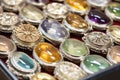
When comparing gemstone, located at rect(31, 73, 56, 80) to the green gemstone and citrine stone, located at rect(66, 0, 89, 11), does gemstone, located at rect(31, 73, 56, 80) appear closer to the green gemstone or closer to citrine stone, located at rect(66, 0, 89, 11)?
the green gemstone

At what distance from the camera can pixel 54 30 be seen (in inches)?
35.8

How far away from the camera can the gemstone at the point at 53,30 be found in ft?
2.93

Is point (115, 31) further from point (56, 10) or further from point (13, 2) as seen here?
point (13, 2)

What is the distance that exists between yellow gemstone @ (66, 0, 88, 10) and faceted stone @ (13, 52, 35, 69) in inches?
11.4

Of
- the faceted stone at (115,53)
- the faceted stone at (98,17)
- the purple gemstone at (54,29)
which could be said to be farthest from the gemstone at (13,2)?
the faceted stone at (115,53)

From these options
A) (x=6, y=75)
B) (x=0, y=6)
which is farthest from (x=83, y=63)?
(x=0, y=6)

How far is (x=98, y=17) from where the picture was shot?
977 mm

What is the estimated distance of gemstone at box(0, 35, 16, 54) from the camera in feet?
2.71

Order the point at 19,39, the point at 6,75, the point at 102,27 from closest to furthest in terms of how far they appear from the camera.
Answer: the point at 6,75, the point at 19,39, the point at 102,27

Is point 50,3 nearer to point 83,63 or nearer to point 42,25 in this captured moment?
point 42,25

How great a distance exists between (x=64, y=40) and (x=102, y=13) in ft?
0.62

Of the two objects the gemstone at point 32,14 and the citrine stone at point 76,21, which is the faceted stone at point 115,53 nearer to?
the citrine stone at point 76,21

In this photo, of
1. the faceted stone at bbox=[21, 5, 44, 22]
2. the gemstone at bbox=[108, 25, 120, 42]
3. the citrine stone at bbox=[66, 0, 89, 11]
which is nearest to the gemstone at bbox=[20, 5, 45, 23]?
the faceted stone at bbox=[21, 5, 44, 22]

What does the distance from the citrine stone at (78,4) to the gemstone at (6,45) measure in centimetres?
27
